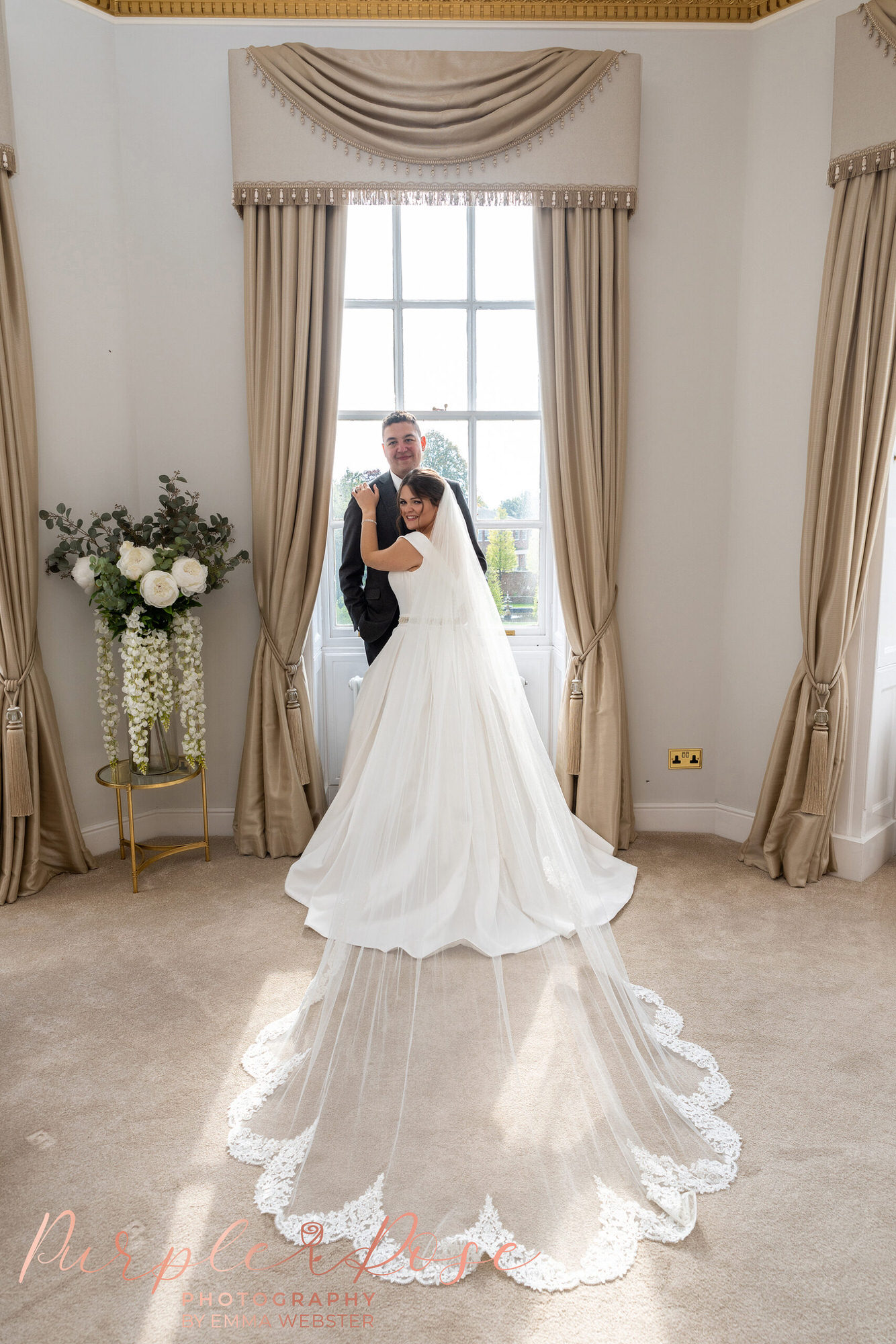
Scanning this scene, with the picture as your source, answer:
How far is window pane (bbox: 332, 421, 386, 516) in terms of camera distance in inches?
150

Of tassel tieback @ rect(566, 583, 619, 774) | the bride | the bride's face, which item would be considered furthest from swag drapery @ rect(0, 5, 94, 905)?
tassel tieback @ rect(566, 583, 619, 774)

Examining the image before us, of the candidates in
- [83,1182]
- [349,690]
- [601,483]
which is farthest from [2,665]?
[601,483]

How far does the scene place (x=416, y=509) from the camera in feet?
9.12

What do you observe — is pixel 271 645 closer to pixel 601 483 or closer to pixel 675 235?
pixel 601 483

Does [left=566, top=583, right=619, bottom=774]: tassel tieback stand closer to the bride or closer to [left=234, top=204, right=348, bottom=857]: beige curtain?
the bride

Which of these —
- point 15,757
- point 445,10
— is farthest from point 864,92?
point 15,757

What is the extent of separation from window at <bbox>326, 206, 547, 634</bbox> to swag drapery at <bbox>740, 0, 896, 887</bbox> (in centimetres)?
121

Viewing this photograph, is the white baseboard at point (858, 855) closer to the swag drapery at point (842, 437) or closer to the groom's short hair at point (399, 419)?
the swag drapery at point (842, 437)

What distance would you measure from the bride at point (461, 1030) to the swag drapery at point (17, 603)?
1.11m

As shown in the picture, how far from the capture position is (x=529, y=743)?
8.39ft

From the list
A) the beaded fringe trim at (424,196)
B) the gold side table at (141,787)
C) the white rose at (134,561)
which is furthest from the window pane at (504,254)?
the gold side table at (141,787)

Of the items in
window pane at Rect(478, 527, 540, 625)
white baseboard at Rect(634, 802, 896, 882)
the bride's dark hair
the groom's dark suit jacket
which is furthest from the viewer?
window pane at Rect(478, 527, 540, 625)

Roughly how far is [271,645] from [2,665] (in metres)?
1.01

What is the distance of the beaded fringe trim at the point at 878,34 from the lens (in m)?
2.90
